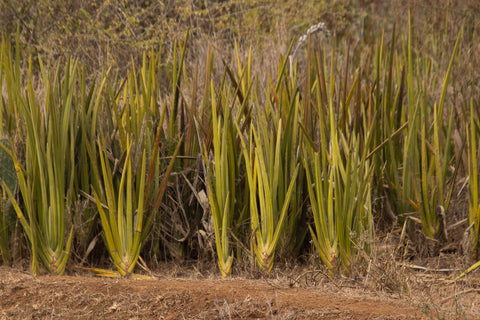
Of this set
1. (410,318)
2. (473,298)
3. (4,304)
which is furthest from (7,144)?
(473,298)

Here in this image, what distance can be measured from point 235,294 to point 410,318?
61cm

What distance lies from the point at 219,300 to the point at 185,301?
0.43 ft

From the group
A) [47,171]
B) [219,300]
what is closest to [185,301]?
[219,300]

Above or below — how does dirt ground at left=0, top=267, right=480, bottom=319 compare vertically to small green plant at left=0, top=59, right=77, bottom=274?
below

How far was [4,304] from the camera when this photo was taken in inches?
76.1

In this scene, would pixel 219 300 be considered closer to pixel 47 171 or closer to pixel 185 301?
pixel 185 301

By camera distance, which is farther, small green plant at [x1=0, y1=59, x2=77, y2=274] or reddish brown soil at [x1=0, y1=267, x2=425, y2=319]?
small green plant at [x1=0, y1=59, x2=77, y2=274]

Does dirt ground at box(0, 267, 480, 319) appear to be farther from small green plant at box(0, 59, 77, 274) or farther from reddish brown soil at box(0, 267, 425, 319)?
small green plant at box(0, 59, 77, 274)

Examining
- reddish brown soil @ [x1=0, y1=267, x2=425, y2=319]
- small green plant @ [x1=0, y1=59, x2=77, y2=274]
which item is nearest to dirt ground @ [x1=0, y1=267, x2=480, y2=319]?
reddish brown soil @ [x1=0, y1=267, x2=425, y2=319]

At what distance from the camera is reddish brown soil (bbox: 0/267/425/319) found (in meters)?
1.70

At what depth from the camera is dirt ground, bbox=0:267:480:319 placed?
168cm

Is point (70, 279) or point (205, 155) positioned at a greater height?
point (205, 155)

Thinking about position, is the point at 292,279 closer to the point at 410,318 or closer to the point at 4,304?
the point at 410,318

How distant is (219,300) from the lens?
1787 millimetres
